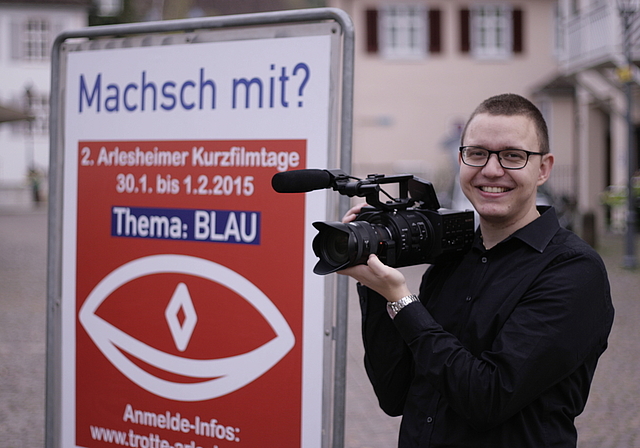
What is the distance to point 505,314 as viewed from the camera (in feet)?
Result: 6.47

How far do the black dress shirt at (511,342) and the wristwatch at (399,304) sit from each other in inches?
0.6

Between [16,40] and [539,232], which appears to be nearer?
[539,232]

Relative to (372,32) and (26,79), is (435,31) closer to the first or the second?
(372,32)

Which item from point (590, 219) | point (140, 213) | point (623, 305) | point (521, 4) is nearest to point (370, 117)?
point (521, 4)

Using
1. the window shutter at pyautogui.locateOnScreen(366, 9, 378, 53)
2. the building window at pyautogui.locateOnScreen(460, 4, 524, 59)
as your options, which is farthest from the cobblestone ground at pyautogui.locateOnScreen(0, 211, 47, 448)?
the building window at pyautogui.locateOnScreen(460, 4, 524, 59)

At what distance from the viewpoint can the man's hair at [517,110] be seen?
201cm

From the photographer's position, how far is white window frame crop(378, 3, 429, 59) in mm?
25062

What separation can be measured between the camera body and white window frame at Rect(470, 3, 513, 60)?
79.4 feet

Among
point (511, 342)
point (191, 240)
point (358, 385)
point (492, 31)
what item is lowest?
point (358, 385)

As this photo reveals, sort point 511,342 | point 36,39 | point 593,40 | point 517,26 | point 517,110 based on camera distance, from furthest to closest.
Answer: point 36,39 → point 517,26 → point 593,40 → point 517,110 → point 511,342

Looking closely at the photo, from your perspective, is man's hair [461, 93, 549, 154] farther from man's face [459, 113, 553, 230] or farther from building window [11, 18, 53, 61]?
building window [11, 18, 53, 61]

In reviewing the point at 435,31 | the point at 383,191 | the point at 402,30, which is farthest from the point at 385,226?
the point at 435,31

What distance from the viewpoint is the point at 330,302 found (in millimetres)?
2377

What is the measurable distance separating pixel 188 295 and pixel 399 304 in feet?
2.64
